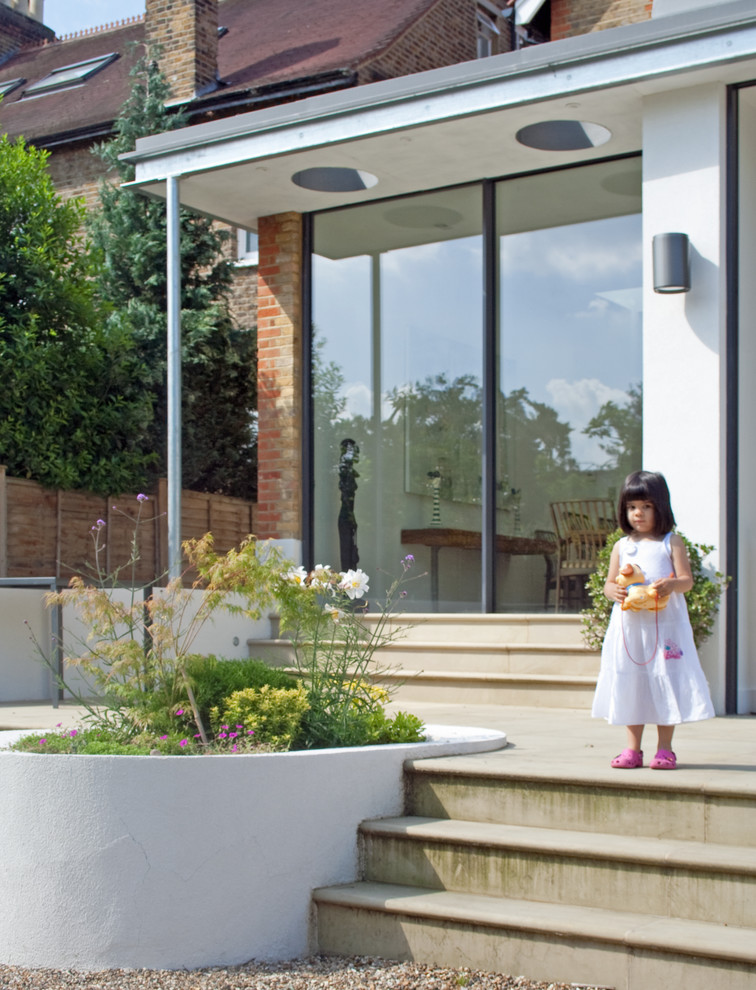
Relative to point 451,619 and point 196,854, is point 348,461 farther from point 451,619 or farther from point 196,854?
point 196,854

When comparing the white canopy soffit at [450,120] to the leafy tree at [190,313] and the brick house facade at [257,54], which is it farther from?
the leafy tree at [190,313]

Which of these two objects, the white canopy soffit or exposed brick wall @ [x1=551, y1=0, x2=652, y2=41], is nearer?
the white canopy soffit

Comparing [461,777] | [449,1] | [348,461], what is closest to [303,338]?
[348,461]

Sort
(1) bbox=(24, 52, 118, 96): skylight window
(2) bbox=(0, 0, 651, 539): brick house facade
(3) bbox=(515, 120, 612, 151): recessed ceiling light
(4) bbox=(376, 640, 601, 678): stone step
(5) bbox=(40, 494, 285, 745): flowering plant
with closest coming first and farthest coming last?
(5) bbox=(40, 494, 285, 745): flowering plant < (4) bbox=(376, 640, 601, 678): stone step < (3) bbox=(515, 120, 612, 151): recessed ceiling light < (2) bbox=(0, 0, 651, 539): brick house facade < (1) bbox=(24, 52, 118, 96): skylight window

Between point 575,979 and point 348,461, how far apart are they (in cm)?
600

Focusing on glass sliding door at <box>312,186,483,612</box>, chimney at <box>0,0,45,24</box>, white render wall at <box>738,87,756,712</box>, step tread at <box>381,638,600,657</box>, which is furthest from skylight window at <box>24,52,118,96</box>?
white render wall at <box>738,87,756,712</box>

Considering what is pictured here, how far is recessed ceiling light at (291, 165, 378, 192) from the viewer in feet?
27.6

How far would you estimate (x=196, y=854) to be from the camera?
3775 mm

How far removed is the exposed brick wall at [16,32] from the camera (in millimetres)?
21500

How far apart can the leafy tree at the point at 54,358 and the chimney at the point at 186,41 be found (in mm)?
4701

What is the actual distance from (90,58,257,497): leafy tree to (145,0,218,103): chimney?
6.43 ft

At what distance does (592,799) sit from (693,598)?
2467mm

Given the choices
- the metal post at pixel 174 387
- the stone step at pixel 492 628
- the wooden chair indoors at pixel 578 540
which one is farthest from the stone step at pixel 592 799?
the metal post at pixel 174 387

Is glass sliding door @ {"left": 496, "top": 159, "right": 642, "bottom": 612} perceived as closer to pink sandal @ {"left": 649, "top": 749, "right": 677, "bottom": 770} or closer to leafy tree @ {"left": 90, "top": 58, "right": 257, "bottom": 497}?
pink sandal @ {"left": 649, "top": 749, "right": 677, "bottom": 770}
